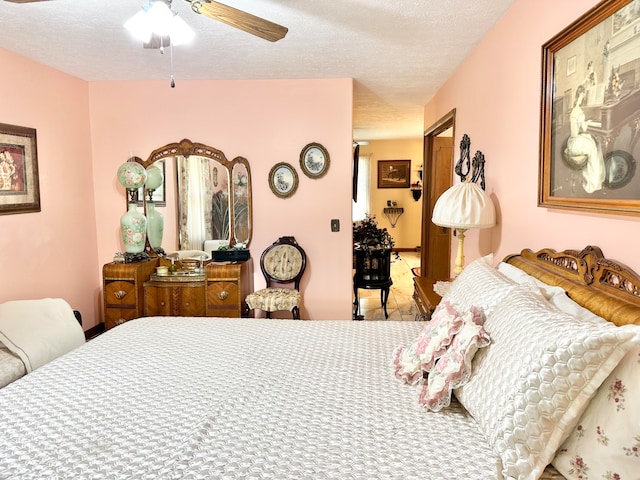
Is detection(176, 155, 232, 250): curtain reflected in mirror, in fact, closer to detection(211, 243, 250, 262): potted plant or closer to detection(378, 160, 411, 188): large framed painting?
detection(211, 243, 250, 262): potted plant

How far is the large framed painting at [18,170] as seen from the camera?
3.12m

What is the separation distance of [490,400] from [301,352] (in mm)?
911

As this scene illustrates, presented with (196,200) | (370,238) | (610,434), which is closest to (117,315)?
(196,200)

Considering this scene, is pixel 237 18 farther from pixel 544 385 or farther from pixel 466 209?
pixel 544 385

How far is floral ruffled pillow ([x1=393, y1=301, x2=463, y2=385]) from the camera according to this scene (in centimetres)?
151

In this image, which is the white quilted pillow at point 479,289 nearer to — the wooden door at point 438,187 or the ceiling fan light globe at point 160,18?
the ceiling fan light globe at point 160,18

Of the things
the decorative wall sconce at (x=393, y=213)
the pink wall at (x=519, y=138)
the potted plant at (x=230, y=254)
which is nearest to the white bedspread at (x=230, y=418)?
the pink wall at (x=519, y=138)

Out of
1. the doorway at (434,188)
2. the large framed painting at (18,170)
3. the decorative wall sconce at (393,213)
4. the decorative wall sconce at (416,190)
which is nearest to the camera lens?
the large framed painting at (18,170)

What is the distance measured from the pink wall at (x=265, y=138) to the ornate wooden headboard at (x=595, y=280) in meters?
2.43

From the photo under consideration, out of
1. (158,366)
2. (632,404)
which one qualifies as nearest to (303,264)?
(158,366)

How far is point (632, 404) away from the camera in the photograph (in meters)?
0.94

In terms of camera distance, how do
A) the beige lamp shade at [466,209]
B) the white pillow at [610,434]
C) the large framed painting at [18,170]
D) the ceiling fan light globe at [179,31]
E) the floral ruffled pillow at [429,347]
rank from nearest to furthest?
the white pillow at [610,434]
the floral ruffled pillow at [429,347]
the ceiling fan light globe at [179,31]
the beige lamp shade at [466,209]
the large framed painting at [18,170]

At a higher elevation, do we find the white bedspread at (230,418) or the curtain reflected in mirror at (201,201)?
the curtain reflected in mirror at (201,201)

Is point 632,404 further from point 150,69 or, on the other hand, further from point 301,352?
point 150,69
